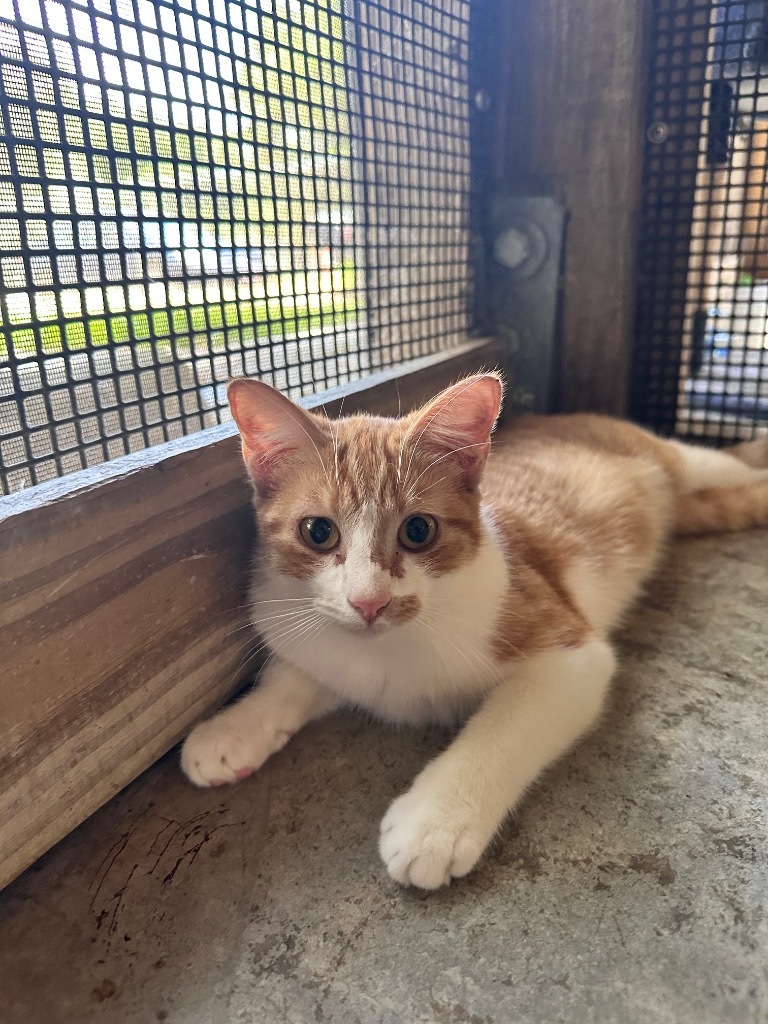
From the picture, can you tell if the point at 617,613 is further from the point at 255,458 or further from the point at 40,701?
the point at 40,701

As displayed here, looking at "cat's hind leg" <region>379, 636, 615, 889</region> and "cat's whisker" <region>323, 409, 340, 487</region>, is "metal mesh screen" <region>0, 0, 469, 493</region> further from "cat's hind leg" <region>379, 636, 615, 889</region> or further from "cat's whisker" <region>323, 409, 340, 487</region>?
"cat's hind leg" <region>379, 636, 615, 889</region>

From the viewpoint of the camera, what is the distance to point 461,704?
1.35 metres

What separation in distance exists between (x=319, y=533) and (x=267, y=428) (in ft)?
0.66

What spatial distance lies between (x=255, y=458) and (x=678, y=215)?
1.92 metres

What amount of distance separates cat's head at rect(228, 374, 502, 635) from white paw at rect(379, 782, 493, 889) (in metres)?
0.28

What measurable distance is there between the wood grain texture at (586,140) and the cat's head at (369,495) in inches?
56.4

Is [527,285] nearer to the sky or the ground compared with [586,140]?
nearer to the ground

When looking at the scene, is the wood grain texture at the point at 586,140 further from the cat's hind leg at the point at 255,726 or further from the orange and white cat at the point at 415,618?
the cat's hind leg at the point at 255,726

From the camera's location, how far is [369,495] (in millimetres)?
1165

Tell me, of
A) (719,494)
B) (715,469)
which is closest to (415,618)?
(719,494)

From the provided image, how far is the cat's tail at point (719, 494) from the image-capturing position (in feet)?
7.05

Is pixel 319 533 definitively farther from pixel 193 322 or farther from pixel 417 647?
pixel 193 322

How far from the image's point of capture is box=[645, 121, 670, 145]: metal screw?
233 cm

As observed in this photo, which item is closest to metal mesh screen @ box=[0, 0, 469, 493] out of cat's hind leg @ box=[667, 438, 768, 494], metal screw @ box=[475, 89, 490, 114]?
metal screw @ box=[475, 89, 490, 114]
